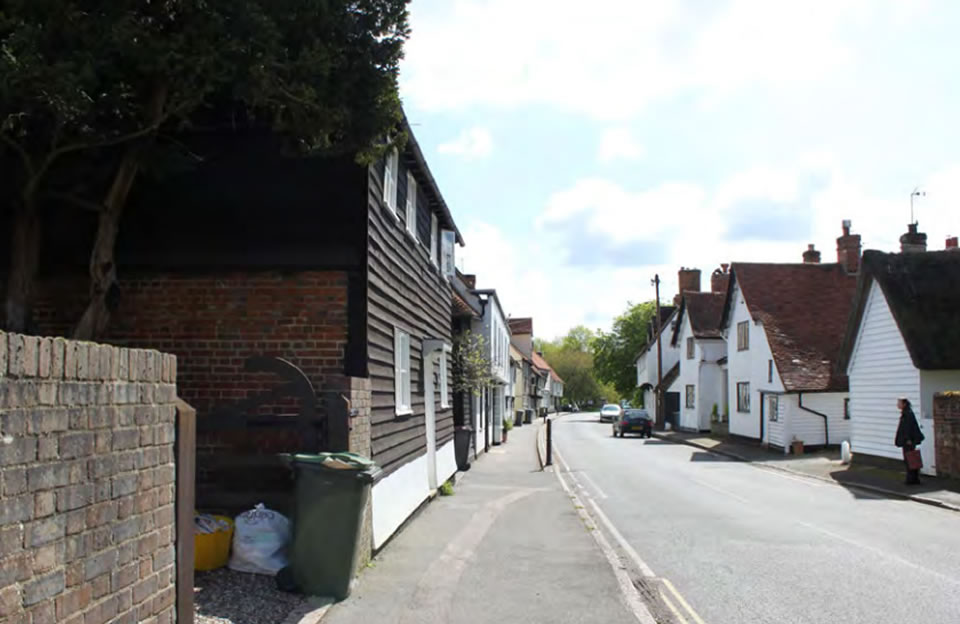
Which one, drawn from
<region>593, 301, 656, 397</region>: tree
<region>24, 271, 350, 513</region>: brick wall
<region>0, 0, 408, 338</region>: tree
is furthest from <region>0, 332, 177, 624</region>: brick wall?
<region>593, 301, 656, 397</region>: tree

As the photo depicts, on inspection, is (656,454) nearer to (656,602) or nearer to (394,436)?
(394,436)

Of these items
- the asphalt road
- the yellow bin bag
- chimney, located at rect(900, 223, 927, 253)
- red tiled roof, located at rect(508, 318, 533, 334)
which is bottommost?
the asphalt road

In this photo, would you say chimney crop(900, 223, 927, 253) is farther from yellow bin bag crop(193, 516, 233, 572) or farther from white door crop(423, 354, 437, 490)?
yellow bin bag crop(193, 516, 233, 572)

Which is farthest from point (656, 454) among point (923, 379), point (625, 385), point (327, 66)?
point (625, 385)

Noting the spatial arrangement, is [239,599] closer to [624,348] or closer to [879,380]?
[879,380]

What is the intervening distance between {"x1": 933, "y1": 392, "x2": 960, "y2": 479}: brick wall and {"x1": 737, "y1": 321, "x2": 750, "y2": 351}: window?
1642cm

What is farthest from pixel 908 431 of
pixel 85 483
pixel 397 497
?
pixel 85 483

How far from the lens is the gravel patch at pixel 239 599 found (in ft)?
21.6

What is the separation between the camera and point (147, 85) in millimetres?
7824

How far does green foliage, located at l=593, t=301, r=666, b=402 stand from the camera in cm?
8338

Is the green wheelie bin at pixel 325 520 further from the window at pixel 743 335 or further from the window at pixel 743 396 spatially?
the window at pixel 743 335

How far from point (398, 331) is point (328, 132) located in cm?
410

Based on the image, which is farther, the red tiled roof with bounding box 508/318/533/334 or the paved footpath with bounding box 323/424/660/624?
the red tiled roof with bounding box 508/318/533/334

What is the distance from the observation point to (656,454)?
30453mm
